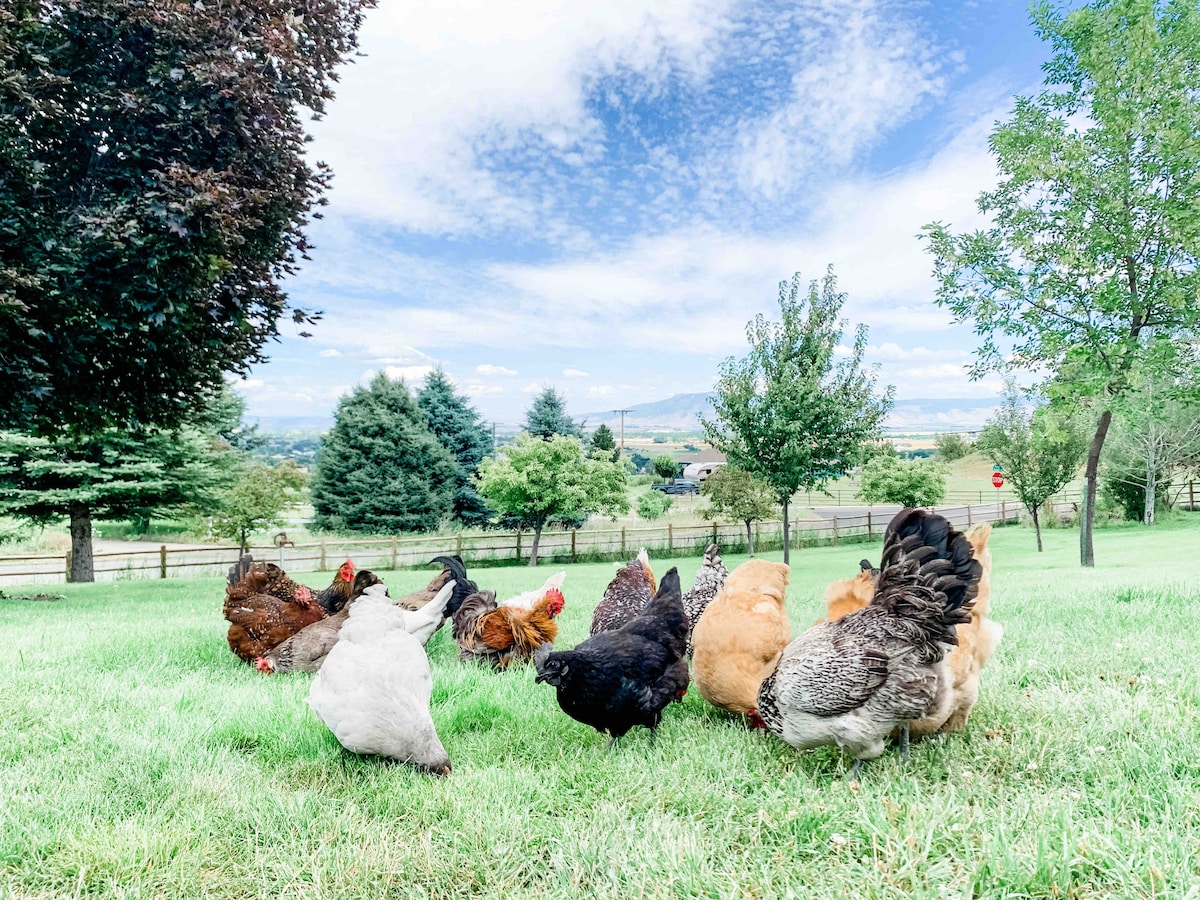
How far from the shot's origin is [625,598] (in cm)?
565

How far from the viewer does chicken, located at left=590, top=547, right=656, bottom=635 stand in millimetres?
5371

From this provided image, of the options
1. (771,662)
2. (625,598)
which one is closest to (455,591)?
(625,598)

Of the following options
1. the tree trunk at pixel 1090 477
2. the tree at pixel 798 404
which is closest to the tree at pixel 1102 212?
the tree trunk at pixel 1090 477

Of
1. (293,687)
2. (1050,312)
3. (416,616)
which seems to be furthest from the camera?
(1050,312)

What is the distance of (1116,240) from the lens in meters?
11.1

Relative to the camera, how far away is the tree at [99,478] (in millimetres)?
14703

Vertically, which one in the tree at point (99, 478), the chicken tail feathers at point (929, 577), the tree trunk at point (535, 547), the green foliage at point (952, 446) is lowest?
the tree trunk at point (535, 547)

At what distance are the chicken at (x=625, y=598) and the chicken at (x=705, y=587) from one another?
382mm

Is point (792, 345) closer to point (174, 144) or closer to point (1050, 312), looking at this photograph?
point (1050, 312)

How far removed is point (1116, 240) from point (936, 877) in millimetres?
13360

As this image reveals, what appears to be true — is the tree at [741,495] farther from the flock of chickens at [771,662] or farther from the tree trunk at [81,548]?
the tree trunk at [81,548]

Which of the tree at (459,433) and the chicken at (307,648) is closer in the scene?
the chicken at (307,648)

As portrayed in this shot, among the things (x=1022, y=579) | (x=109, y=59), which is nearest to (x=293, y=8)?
(x=109, y=59)

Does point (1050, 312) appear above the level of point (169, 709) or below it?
above
